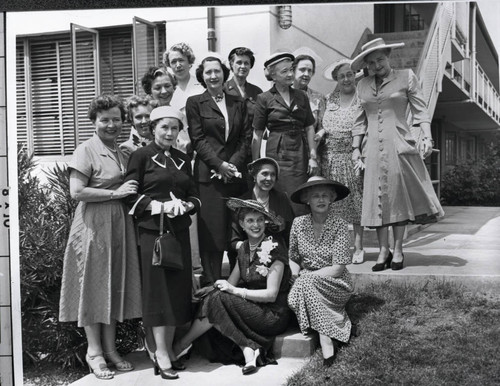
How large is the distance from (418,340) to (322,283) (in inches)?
25.2

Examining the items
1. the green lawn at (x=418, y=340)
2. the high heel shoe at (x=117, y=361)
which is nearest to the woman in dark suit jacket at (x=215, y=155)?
the high heel shoe at (x=117, y=361)

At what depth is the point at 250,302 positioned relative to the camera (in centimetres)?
350

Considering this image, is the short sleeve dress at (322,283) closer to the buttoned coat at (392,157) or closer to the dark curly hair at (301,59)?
the buttoned coat at (392,157)

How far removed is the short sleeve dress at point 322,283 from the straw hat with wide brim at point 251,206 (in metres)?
0.13

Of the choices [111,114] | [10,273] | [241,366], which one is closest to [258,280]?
[241,366]

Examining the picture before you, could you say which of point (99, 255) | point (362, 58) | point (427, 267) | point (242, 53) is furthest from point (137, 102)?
point (427, 267)

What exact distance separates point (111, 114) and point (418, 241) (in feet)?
7.43

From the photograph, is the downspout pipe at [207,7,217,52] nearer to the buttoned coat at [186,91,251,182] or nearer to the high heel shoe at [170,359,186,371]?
the buttoned coat at [186,91,251,182]

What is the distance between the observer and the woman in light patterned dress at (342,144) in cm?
396

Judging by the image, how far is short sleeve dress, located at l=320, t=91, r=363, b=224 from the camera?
3.96 m

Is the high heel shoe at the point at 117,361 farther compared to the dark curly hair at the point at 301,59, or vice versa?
the dark curly hair at the point at 301,59

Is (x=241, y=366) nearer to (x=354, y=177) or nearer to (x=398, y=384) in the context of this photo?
(x=398, y=384)

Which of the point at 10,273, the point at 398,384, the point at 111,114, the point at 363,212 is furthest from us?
the point at 363,212

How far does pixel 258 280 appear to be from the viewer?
3.54 m
